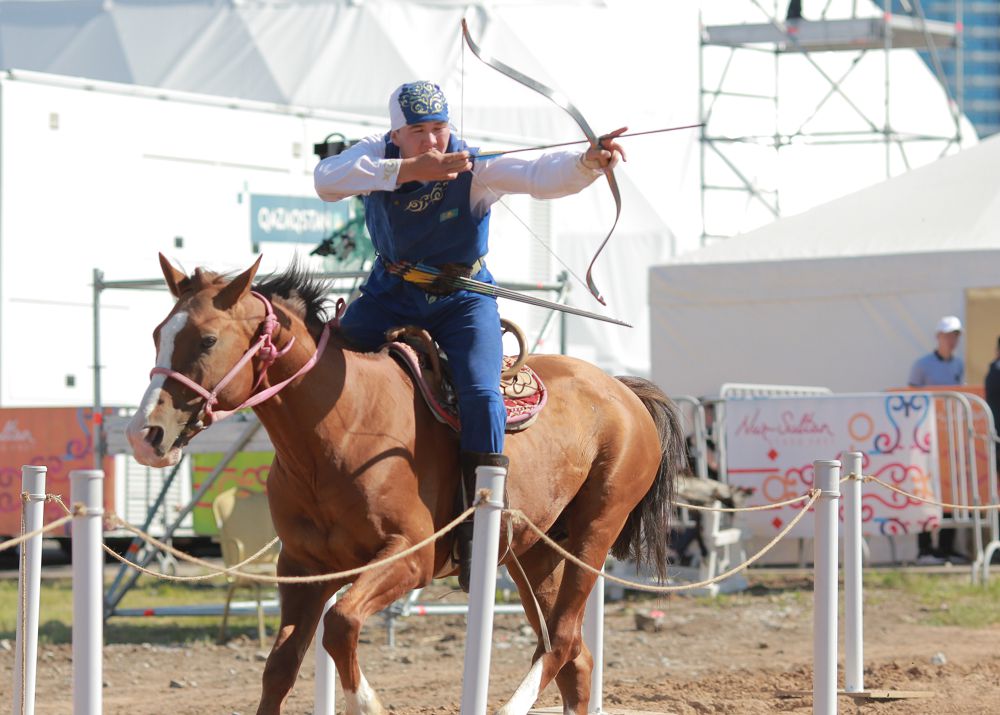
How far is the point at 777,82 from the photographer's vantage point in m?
27.0

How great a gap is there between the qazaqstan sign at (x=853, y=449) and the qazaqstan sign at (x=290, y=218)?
618 cm

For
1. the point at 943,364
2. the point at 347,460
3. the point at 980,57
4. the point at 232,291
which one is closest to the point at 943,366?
the point at 943,364

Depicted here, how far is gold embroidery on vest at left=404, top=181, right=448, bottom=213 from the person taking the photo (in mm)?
5820

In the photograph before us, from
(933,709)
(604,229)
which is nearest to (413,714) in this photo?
(933,709)

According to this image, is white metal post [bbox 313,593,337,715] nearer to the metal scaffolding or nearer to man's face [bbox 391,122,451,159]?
man's face [bbox 391,122,451,159]

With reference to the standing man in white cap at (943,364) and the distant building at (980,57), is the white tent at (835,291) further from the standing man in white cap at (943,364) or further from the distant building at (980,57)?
the distant building at (980,57)

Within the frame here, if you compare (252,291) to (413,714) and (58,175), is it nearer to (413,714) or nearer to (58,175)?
(413,714)

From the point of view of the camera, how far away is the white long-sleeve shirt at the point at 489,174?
5.52 metres

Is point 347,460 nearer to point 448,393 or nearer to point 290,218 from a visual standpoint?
point 448,393

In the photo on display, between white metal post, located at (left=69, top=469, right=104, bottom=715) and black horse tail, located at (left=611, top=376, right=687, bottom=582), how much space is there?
3.01 meters

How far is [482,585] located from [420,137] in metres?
1.65

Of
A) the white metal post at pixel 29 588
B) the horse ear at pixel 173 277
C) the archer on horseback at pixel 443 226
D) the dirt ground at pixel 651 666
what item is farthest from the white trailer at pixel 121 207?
the horse ear at pixel 173 277

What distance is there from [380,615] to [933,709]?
4673mm

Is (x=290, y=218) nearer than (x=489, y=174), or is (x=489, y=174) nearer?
(x=489, y=174)
